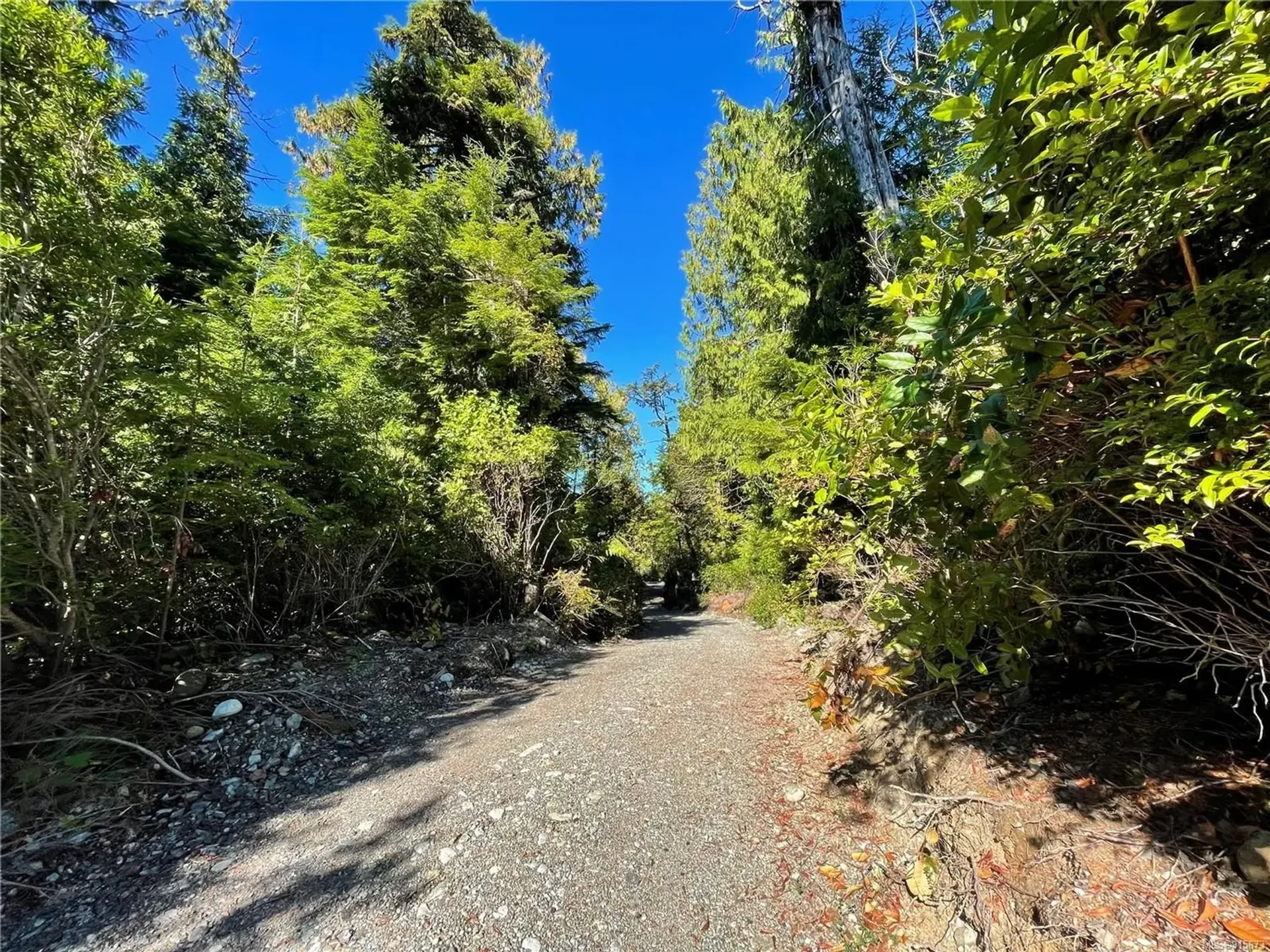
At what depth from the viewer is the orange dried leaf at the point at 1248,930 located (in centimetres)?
148

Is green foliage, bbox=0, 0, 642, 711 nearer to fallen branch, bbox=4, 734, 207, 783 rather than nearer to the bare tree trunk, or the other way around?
fallen branch, bbox=4, 734, 207, 783

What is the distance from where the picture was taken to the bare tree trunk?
7051mm

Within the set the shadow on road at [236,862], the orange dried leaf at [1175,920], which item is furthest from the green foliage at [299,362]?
the orange dried leaf at [1175,920]

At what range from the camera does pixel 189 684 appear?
3.85 meters

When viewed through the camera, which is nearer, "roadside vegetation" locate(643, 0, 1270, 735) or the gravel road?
"roadside vegetation" locate(643, 0, 1270, 735)

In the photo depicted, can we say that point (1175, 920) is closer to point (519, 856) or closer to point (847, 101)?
point (519, 856)

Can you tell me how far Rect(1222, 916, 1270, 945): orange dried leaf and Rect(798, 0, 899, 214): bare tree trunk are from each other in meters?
7.62

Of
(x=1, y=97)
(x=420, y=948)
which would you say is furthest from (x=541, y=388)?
(x=420, y=948)

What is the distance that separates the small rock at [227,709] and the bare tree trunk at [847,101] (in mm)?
9084

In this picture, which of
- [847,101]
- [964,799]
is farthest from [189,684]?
[847,101]

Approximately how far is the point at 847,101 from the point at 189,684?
10.1 metres

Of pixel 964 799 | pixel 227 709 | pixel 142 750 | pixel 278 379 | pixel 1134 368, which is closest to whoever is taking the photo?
pixel 1134 368

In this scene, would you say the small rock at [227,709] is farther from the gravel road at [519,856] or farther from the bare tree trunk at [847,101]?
the bare tree trunk at [847,101]

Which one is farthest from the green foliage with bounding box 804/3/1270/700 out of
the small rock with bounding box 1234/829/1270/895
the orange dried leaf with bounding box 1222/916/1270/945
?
the orange dried leaf with bounding box 1222/916/1270/945
